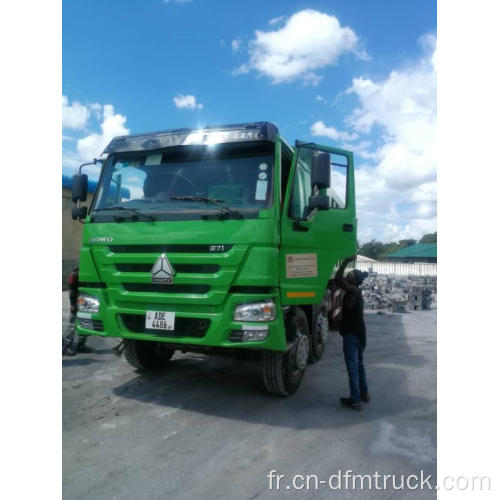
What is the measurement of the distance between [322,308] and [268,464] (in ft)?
9.59

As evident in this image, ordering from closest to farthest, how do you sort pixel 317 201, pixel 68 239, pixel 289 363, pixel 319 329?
pixel 317 201
pixel 289 363
pixel 319 329
pixel 68 239

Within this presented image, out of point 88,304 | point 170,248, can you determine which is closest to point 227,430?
point 170,248

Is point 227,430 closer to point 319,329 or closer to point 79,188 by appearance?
point 319,329

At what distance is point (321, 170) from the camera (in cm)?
379

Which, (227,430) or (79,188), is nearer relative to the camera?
(227,430)

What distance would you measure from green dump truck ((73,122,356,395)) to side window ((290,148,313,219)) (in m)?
0.01

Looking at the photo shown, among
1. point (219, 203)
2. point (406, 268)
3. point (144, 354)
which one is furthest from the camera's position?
point (406, 268)

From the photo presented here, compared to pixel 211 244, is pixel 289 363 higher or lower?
lower

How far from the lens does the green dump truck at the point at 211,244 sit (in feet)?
11.8

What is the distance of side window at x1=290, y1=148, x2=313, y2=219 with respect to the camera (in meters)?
4.02

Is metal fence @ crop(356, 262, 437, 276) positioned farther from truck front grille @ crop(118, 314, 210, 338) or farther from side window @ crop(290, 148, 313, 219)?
truck front grille @ crop(118, 314, 210, 338)

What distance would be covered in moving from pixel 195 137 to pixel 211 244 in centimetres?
124

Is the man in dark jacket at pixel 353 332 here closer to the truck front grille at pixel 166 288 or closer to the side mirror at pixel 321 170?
the side mirror at pixel 321 170

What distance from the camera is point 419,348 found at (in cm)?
686
